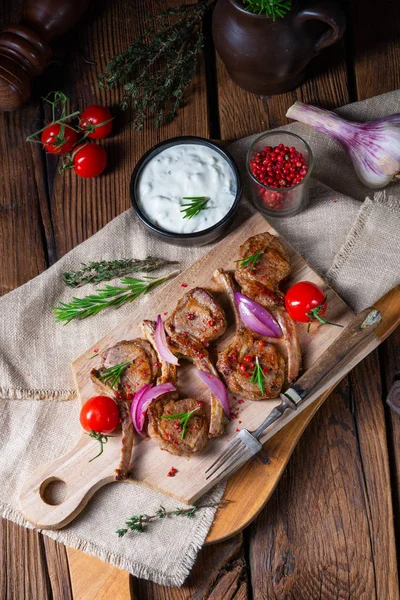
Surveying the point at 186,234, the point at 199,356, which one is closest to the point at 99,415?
the point at 199,356

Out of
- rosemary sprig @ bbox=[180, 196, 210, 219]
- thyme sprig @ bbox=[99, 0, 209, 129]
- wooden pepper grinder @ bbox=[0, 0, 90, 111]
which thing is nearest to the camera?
rosemary sprig @ bbox=[180, 196, 210, 219]

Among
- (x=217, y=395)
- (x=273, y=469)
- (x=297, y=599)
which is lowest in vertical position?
(x=297, y=599)

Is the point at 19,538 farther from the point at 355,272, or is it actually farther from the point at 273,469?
Result: the point at 355,272

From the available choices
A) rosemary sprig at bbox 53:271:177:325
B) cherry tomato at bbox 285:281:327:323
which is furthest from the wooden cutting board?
rosemary sprig at bbox 53:271:177:325

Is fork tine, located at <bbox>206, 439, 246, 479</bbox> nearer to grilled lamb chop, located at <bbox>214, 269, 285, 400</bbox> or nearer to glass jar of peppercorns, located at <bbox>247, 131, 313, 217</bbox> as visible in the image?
grilled lamb chop, located at <bbox>214, 269, 285, 400</bbox>

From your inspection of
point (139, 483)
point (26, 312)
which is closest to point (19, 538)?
point (139, 483)

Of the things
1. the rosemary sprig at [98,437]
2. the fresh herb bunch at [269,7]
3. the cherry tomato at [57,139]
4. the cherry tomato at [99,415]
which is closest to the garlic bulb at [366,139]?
the fresh herb bunch at [269,7]
